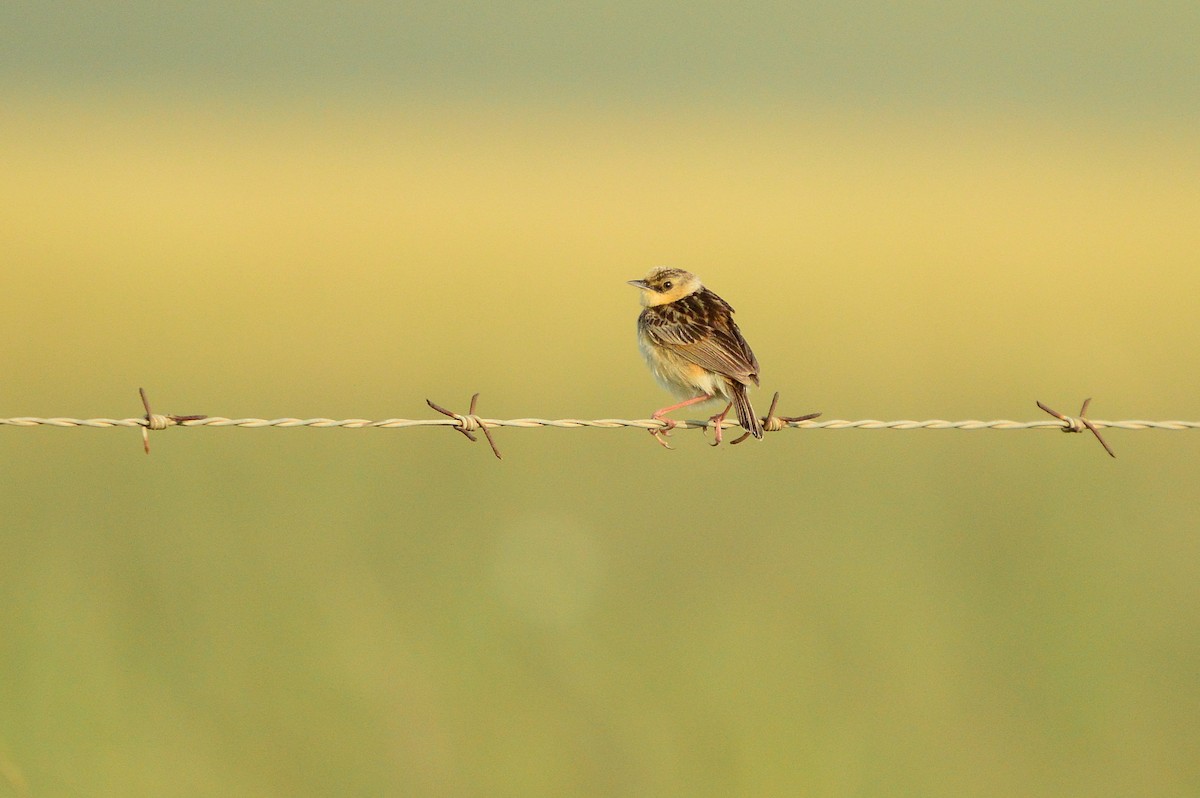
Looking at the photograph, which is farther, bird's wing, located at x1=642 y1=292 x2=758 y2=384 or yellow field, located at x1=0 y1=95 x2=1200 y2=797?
yellow field, located at x1=0 y1=95 x2=1200 y2=797

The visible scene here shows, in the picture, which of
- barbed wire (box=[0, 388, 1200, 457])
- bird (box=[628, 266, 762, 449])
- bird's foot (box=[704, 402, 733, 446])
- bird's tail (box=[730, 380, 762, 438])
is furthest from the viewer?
bird (box=[628, 266, 762, 449])

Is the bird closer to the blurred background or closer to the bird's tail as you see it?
the bird's tail

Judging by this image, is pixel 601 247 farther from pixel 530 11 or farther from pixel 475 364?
pixel 530 11

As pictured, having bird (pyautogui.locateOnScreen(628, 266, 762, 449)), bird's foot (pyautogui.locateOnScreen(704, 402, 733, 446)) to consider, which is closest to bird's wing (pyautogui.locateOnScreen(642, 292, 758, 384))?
bird (pyautogui.locateOnScreen(628, 266, 762, 449))

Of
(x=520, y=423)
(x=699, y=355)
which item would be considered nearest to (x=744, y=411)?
(x=699, y=355)

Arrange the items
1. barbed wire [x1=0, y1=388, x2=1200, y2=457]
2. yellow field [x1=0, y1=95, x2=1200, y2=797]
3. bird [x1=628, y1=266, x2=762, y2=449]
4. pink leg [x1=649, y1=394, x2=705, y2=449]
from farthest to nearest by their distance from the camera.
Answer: yellow field [x1=0, y1=95, x2=1200, y2=797] < bird [x1=628, y1=266, x2=762, y2=449] < pink leg [x1=649, y1=394, x2=705, y2=449] < barbed wire [x1=0, y1=388, x2=1200, y2=457]

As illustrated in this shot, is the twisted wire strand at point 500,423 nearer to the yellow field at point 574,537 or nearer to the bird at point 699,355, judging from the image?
the bird at point 699,355
